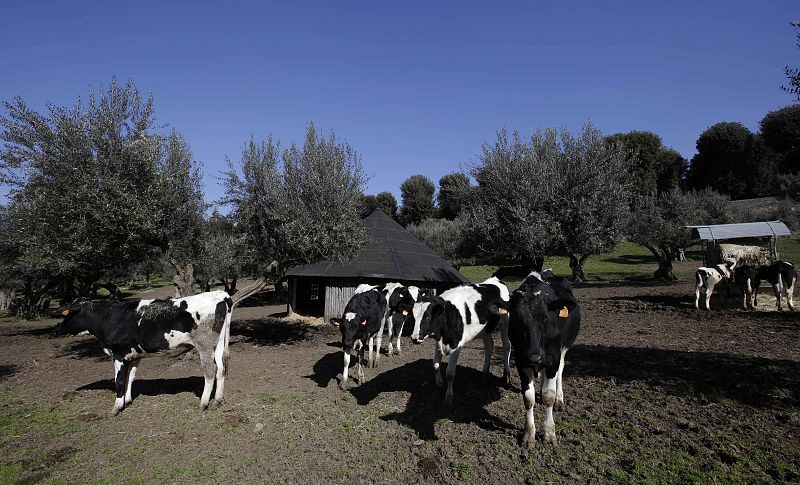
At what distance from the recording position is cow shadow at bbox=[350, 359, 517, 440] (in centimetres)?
775

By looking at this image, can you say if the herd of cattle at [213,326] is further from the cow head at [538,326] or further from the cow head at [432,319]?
the cow head at [538,326]

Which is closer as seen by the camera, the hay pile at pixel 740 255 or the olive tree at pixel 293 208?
the olive tree at pixel 293 208

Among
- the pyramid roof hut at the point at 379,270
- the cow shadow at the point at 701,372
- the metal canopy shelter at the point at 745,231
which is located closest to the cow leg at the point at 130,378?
the cow shadow at the point at 701,372

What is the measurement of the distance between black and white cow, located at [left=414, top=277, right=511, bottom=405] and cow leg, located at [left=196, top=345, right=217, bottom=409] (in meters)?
4.38

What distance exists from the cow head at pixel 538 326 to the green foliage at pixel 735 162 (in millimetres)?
72796

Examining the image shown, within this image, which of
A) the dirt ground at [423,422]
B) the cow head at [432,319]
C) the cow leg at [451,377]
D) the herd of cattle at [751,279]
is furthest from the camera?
the herd of cattle at [751,279]

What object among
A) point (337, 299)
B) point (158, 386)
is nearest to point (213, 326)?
point (158, 386)

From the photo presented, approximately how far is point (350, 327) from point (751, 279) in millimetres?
15559

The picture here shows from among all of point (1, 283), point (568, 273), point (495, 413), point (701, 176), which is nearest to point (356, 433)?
point (495, 413)

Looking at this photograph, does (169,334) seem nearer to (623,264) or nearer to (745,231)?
(745,231)

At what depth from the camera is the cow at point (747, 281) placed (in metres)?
16.1

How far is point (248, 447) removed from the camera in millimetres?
7207

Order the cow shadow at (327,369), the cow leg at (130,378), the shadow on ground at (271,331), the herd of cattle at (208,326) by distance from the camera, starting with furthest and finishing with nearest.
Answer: the shadow on ground at (271,331), the cow shadow at (327,369), the cow leg at (130,378), the herd of cattle at (208,326)

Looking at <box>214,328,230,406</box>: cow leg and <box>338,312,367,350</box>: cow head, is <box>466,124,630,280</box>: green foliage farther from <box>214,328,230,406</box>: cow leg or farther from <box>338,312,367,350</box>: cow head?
<box>214,328,230,406</box>: cow leg
